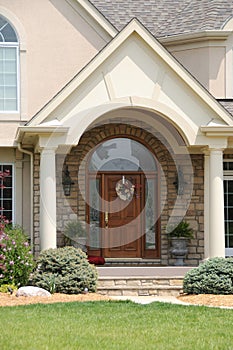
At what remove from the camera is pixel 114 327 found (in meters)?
12.0

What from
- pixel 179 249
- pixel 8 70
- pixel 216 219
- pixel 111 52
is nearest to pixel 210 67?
pixel 111 52

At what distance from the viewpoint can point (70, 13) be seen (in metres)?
21.2

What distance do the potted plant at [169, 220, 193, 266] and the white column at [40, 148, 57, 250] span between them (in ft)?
11.8

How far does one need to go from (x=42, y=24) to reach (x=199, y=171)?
566 cm

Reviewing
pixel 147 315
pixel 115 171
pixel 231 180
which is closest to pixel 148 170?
pixel 115 171

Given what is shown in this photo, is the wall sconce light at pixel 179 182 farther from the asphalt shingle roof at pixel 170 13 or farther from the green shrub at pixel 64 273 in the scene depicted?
the green shrub at pixel 64 273

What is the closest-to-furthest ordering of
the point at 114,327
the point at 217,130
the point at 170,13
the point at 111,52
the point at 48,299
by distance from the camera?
the point at 114,327
the point at 48,299
the point at 111,52
the point at 217,130
the point at 170,13

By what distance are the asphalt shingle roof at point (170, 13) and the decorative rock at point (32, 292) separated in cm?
896

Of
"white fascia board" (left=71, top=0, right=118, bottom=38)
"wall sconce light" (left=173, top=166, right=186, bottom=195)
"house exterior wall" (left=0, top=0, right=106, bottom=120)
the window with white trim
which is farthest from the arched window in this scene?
"wall sconce light" (left=173, top=166, right=186, bottom=195)

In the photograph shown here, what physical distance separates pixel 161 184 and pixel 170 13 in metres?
5.58

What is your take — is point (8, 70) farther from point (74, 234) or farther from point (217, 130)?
point (217, 130)

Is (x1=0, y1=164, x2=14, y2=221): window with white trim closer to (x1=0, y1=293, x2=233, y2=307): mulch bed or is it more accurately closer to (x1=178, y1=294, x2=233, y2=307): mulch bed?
(x1=0, y1=293, x2=233, y2=307): mulch bed

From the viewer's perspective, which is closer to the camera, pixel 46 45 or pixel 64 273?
pixel 64 273

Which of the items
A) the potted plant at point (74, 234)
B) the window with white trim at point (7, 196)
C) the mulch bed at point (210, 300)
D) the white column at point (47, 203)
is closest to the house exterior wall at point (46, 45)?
the window with white trim at point (7, 196)
